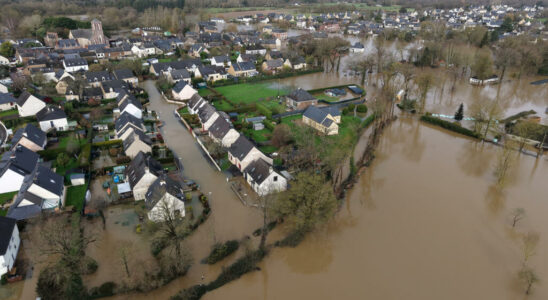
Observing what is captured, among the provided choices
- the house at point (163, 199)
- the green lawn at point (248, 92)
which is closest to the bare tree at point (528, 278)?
the house at point (163, 199)

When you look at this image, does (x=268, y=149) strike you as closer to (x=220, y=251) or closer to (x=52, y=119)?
(x=220, y=251)

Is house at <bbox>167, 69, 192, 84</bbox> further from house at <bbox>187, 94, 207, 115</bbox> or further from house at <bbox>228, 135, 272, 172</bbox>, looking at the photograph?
house at <bbox>228, 135, 272, 172</bbox>

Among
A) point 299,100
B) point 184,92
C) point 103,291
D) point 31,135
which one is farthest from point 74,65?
point 103,291

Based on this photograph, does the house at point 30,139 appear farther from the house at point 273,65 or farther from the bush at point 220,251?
the house at point 273,65

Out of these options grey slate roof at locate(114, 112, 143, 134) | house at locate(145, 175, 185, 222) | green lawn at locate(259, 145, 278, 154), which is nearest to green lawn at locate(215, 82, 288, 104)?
green lawn at locate(259, 145, 278, 154)

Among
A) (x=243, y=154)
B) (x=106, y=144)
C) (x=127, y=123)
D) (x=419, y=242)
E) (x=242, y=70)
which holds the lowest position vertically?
(x=419, y=242)

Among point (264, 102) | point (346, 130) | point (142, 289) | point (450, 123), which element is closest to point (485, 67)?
point (450, 123)
